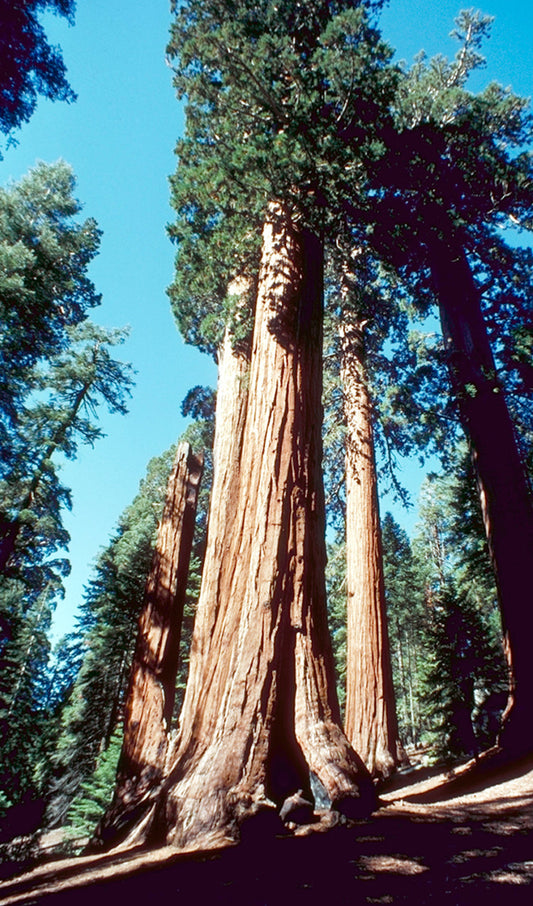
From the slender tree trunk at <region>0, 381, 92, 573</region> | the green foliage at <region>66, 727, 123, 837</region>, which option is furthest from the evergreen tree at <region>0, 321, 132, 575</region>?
the green foliage at <region>66, 727, 123, 837</region>

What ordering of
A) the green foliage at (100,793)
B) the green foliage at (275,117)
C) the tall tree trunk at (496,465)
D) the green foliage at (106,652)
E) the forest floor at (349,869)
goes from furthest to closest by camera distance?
the green foliage at (106,652)
the green foliage at (100,793)
the tall tree trunk at (496,465)
the green foliage at (275,117)
the forest floor at (349,869)

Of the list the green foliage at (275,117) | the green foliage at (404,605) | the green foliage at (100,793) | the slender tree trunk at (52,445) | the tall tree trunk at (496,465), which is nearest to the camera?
the green foliage at (275,117)

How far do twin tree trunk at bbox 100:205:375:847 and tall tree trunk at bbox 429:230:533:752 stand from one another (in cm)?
391

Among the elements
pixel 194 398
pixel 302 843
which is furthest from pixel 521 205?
pixel 302 843

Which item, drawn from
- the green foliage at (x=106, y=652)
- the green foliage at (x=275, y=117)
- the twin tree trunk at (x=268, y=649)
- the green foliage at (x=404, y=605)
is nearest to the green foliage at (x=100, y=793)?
the green foliage at (x=106, y=652)

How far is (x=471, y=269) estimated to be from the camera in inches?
415

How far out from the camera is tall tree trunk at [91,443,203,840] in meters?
4.39

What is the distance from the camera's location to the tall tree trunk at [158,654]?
14.4ft

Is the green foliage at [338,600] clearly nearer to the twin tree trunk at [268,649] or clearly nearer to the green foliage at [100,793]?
the green foliage at [100,793]

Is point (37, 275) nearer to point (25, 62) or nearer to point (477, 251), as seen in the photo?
point (25, 62)

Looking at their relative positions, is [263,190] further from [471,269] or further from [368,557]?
[471,269]

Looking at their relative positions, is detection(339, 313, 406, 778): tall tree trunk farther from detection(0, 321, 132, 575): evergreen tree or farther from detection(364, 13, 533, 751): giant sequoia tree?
detection(0, 321, 132, 575): evergreen tree

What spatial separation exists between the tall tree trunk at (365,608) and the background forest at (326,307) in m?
0.07

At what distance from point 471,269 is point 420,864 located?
11.5 metres
